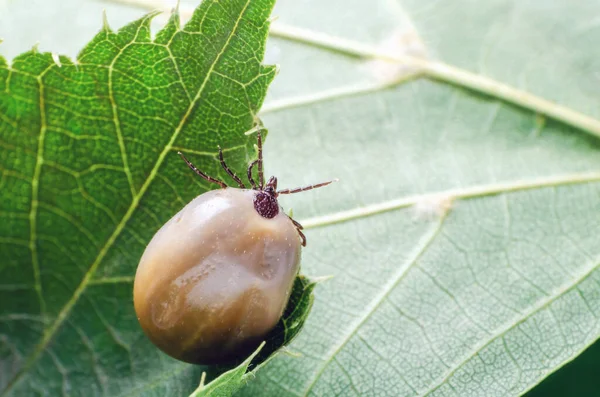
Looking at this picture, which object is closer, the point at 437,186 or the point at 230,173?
the point at 230,173

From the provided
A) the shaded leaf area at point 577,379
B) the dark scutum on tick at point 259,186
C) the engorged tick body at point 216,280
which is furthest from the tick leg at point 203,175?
the shaded leaf area at point 577,379

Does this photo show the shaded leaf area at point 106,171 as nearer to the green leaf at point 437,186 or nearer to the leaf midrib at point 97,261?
the leaf midrib at point 97,261

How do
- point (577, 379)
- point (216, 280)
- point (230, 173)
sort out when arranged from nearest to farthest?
point (216, 280) → point (230, 173) → point (577, 379)

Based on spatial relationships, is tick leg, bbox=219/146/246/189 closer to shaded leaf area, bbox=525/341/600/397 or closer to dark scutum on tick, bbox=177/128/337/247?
dark scutum on tick, bbox=177/128/337/247

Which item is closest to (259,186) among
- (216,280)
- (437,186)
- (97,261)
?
(216,280)

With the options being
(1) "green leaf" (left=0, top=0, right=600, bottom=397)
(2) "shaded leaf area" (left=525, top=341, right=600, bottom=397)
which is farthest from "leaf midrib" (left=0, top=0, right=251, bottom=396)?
(2) "shaded leaf area" (left=525, top=341, right=600, bottom=397)

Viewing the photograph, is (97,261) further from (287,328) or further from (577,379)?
(577,379)
